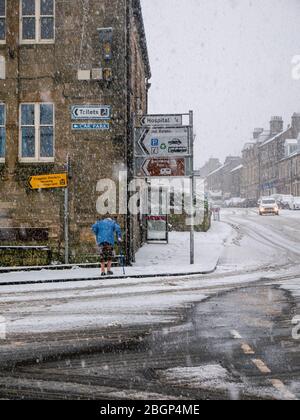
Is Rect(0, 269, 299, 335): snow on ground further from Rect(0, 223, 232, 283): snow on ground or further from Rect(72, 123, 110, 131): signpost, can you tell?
Rect(72, 123, 110, 131): signpost

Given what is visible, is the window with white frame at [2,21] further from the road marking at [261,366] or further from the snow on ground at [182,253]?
the road marking at [261,366]

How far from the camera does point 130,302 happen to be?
34.0 ft

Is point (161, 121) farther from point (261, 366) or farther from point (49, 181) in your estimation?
point (261, 366)

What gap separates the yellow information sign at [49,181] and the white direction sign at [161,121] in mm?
3308

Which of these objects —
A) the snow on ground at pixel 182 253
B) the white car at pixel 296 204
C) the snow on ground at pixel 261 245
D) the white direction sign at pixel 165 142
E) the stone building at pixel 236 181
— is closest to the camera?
the snow on ground at pixel 182 253

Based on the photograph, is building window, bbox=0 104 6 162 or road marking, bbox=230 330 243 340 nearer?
road marking, bbox=230 330 243 340

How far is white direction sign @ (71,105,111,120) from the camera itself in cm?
1722

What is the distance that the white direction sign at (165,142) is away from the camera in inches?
691

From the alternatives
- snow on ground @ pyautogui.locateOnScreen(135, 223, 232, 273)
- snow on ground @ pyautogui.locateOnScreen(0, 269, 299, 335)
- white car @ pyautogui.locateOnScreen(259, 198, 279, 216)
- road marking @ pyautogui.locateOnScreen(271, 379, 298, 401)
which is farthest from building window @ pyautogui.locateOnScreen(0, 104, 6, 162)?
white car @ pyautogui.locateOnScreen(259, 198, 279, 216)

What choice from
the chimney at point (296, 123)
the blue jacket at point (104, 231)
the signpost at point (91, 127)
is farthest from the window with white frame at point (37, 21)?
the chimney at point (296, 123)

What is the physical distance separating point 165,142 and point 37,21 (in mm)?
5859

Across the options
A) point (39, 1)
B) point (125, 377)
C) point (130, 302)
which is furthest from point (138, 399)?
point (39, 1)

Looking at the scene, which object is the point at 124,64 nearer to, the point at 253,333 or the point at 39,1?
the point at 39,1
